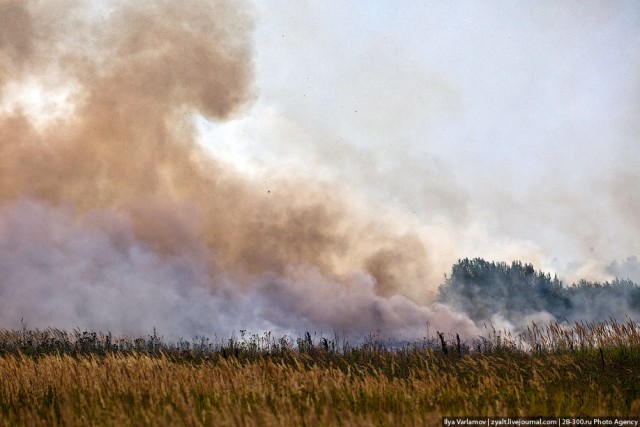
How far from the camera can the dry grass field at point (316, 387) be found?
930cm

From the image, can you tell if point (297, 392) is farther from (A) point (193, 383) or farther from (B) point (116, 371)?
(B) point (116, 371)

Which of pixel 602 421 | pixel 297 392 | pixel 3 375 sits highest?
pixel 3 375

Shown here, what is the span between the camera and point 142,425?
861 centimetres

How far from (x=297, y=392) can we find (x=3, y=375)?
7981 millimetres

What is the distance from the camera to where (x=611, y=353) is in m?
20.4

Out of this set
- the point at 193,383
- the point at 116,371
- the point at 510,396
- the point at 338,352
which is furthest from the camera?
the point at 338,352

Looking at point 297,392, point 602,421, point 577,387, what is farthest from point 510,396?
point 297,392

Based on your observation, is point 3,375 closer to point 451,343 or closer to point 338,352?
point 338,352

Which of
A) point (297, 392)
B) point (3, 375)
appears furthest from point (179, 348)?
point (297, 392)

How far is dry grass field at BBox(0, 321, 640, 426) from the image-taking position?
9.30m

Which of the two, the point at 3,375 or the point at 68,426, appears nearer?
the point at 68,426

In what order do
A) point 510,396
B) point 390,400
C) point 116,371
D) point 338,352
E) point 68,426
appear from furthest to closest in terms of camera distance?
point 338,352
point 116,371
point 510,396
point 390,400
point 68,426

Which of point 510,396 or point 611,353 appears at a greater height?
point 611,353

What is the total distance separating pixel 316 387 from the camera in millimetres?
12398
